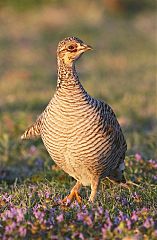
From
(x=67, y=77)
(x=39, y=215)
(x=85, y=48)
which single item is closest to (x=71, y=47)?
(x=85, y=48)

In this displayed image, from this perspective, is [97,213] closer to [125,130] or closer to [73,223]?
[73,223]

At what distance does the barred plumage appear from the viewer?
544 cm

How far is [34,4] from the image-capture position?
27.1 m

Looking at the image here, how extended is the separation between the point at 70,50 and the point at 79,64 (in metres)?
11.5

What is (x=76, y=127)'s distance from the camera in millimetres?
5410

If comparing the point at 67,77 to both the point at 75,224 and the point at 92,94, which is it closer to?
the point at 75,224

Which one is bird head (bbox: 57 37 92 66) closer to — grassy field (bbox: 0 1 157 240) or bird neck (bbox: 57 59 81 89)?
bird neck (bbox: 57 59 81 89)

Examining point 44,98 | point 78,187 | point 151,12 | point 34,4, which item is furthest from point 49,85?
point 151,12

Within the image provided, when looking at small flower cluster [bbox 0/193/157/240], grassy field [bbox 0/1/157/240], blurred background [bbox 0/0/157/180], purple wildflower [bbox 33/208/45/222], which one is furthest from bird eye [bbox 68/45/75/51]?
blurred background [bbox 0/0/157/180]

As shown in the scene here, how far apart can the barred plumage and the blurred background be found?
5.59 feet

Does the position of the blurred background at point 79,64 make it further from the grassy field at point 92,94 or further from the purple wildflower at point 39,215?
the purple wildflower at point 39,215

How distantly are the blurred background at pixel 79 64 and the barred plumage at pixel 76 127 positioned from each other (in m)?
1.70

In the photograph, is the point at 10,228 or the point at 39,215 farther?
the point at 39,215

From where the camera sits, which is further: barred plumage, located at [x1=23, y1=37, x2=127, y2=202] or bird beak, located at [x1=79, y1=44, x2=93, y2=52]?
bird beak, located at [x1=79, y1=44, x2=93, y2=52]
